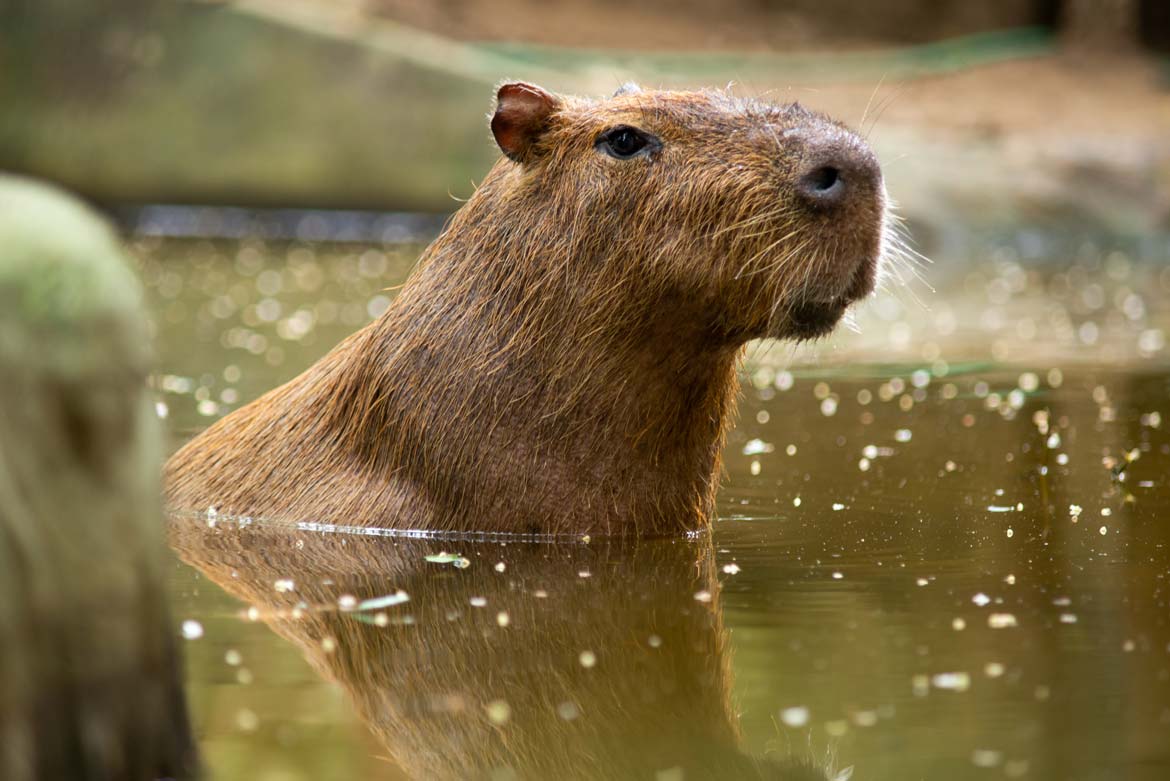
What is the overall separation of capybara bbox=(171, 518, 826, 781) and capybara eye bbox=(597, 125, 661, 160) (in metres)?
1.13

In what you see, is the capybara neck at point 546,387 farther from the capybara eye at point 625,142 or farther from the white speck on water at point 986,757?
the white speck on water at point 986,757

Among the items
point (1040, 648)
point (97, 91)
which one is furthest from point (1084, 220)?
point (1040, 648)

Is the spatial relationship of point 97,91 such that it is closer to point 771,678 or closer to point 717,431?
point 717,431

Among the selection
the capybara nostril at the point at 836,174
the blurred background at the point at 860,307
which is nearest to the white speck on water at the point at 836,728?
the blurred background at the point at 860,307

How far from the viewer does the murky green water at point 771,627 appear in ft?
11.0

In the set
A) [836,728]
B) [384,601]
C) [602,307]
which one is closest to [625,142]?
[602,307]

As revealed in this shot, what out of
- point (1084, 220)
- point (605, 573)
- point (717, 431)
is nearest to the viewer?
point (605, 573)

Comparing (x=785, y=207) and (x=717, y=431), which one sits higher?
(x=785, y=207)

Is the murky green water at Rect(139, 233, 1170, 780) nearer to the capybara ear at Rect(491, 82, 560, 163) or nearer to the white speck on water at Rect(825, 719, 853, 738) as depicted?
the white speck on water at Rect(825, 719, 853, 738)

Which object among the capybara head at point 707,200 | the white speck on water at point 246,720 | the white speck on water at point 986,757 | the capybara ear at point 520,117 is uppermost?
the capybara ear at point 520,117

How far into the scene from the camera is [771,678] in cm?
385

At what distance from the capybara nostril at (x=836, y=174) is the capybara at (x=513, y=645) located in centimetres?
110

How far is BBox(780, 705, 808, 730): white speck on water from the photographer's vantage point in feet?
11.5

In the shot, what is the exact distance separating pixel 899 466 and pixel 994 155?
35.7 feet
